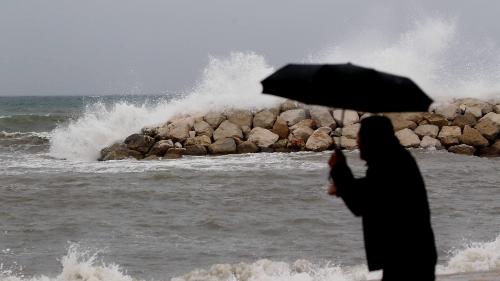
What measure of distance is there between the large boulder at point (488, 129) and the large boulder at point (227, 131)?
595 cm

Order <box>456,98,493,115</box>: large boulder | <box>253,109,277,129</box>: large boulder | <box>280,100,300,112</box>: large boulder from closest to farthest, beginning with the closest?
<box>253,109,277,129</box>: large boulder, <box>456,98,493,115</box>: large boulder, <box>280,100,300,112</box>: large boulder

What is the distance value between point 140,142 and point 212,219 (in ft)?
28.9

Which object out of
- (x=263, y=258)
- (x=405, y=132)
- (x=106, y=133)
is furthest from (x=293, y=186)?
(x=106, y=133)

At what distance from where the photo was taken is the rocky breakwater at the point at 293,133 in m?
19.0

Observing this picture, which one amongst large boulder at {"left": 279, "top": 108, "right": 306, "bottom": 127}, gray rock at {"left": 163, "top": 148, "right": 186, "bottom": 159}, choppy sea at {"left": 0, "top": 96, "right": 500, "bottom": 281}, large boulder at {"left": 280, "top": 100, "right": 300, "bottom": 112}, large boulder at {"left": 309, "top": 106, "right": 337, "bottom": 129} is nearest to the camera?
choppy sea at {"left": 0, "top": 96, "right": 500, "bottom": 281}

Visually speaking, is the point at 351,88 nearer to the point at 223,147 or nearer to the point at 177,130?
the point at 223,147

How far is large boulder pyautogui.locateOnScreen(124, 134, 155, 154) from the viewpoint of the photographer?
760 inches

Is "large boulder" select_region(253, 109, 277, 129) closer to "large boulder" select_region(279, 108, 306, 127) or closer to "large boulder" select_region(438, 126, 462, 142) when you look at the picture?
"large boulder" select_region(279, 108, 306, 127)

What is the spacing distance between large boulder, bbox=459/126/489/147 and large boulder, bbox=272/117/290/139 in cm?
428

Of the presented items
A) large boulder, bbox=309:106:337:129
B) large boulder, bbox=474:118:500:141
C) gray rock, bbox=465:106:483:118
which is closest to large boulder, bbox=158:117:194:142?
large boulder, bbox=309:106:337:129

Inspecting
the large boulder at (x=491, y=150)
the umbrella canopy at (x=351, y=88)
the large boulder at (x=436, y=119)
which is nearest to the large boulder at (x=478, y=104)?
the large boulder at (x=436, y=119)

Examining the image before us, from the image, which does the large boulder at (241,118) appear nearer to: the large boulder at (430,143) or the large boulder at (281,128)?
the large boulder at (281,128)

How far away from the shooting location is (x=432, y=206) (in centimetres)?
1182

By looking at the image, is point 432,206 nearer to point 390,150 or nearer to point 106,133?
point 390,150
